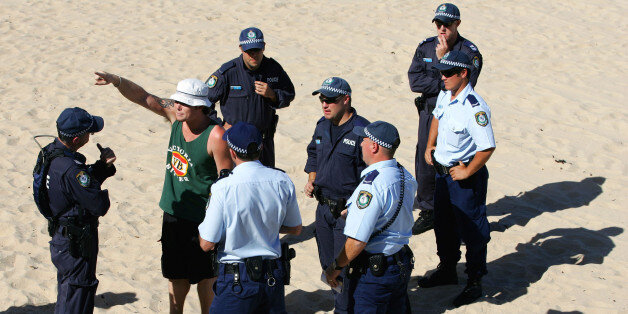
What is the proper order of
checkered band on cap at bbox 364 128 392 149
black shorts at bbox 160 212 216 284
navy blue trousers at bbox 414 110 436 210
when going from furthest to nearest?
1. navy blue trousers at bbox 414 110 436 210
2. black shorts at bbox 160 212 216 284
3. checkered band on cap at bbox 364 128 392 149

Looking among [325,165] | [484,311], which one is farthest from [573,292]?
[325,165]

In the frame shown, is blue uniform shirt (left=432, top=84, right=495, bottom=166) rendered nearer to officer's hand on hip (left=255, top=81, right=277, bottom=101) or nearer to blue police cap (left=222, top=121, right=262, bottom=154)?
officer's hand on hip (left=255, top=81, right=277, bottom=101)

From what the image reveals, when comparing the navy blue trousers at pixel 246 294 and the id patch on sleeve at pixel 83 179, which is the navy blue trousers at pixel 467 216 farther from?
the id patch on sleeve at pixel 83 179

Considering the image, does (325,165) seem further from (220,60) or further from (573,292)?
(220,60)

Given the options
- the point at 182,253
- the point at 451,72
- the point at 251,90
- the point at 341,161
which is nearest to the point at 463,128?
the point at 451,72

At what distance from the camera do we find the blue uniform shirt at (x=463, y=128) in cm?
552

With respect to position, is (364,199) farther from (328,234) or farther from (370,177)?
(328,234)

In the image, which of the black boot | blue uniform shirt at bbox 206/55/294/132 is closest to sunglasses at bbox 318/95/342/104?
blue uniform shirt at bbox 206/55/294/132

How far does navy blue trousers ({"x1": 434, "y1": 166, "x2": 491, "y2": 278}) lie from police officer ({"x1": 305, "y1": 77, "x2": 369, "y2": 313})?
99 centimetres

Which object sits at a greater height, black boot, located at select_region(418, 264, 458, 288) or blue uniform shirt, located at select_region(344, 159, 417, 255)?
blue uniform shirt, located at select_region(344, 159, 417, 255)

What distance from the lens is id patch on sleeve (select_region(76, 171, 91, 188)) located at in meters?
4.63

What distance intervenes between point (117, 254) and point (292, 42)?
23.3ft

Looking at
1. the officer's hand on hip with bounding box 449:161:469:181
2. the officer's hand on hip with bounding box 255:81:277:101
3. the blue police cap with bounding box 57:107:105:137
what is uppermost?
the blue police cap with bounding box 57:107:105:137

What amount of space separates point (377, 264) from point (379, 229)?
0.23 meters
